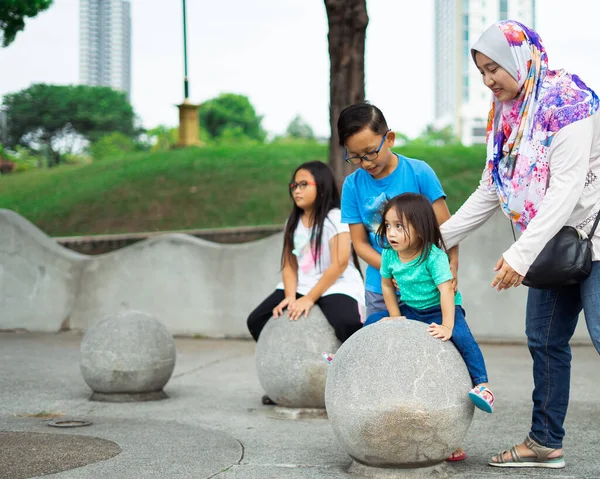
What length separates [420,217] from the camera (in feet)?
15.7

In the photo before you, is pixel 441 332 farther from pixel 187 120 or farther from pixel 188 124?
pixel 188 124

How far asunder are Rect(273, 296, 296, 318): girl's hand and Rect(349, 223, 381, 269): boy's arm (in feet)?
3.90

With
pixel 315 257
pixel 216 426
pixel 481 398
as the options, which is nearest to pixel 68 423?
pixel 216 426

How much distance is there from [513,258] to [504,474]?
1296mm

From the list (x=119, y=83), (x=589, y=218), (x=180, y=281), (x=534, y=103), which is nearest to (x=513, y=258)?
(x=589, y=218)

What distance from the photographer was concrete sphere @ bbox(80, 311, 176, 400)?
7.19m

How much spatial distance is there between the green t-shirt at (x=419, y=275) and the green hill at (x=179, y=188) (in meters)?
15.6

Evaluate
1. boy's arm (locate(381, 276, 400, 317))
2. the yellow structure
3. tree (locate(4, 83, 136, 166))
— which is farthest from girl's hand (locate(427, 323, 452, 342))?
tree (locate(4, 83, 136, 166))

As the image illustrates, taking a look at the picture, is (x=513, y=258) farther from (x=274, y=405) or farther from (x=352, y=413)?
(x=274, y=405)

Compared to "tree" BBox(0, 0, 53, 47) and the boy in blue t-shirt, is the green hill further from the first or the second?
the boy in blue t-shirt

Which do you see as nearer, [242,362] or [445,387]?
[445,387]

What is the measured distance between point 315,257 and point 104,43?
14450 cm

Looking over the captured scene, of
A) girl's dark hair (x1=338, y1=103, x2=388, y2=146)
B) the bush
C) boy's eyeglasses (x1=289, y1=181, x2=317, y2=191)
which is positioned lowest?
boy's eyeglasses (x1=289, y1=181, x2=317, y2=191)

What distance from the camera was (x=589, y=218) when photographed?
14.8ft
